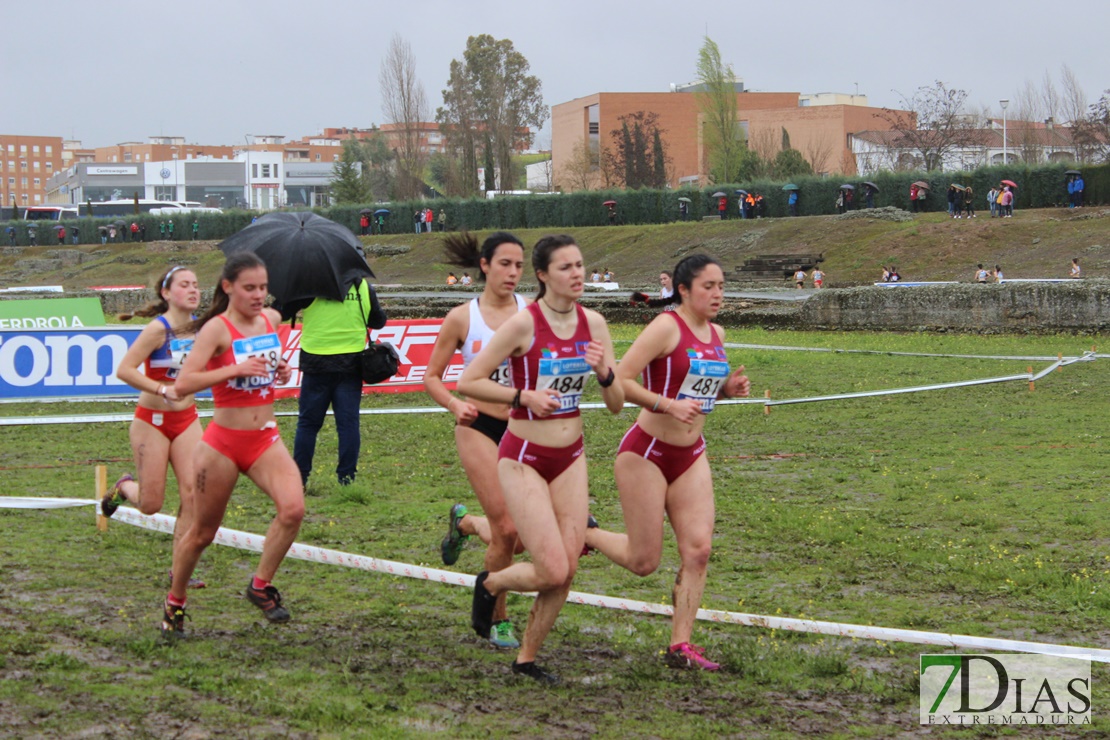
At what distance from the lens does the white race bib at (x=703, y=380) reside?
19.7 ft

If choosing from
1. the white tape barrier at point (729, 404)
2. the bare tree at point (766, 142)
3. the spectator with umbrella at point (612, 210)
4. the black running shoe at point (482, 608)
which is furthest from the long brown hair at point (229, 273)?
the bare tree at point (766, 142)

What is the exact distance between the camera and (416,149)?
8456 cm

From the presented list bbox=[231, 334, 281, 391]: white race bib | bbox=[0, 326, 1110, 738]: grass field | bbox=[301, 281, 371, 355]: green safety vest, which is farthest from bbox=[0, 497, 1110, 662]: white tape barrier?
bbox=[301, 281, 371, 355]: green safety vest

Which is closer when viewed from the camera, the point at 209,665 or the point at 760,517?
the point at 209,665

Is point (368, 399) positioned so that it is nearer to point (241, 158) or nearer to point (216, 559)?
point (216, 559)

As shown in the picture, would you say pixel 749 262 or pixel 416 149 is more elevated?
pixel 416 149

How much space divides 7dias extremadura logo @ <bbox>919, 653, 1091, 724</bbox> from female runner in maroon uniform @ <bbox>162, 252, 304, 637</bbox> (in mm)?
3108

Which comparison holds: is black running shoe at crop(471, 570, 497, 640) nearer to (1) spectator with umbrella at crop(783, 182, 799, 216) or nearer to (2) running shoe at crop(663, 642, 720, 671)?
(2) running shoe at crop(663, 642, 720, 671)

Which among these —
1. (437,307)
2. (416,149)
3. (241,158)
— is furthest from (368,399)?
(241,158)

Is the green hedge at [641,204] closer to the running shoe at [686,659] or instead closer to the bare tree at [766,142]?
the bare tree at [766,142]

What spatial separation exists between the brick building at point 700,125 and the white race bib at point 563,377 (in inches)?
3267

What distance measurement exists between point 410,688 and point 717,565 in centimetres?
305

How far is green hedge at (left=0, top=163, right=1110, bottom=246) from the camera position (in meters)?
48.8

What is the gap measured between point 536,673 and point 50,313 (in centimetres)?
2222
